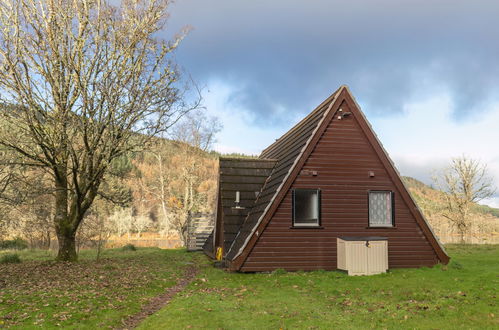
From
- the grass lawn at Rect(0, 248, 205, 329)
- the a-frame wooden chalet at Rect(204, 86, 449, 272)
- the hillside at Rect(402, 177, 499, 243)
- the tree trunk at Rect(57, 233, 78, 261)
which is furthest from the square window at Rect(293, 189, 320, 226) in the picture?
the hillside at Rect(402, 177, 499, 243)

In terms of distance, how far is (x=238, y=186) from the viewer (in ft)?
70.8

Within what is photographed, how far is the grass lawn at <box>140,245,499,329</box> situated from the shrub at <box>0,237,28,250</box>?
93.3 feet

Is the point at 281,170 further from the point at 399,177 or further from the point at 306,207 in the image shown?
the point at 399,177

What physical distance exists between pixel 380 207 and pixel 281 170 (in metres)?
5.02

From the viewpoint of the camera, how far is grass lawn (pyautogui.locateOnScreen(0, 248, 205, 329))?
10.4 m

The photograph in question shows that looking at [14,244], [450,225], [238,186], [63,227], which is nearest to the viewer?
[238,186]

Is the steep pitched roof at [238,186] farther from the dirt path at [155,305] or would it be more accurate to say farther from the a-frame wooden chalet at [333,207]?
the dirt path at [155,305]

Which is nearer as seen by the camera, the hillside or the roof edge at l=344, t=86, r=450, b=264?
the roof edge at l=344, t=86, r=450, b=264

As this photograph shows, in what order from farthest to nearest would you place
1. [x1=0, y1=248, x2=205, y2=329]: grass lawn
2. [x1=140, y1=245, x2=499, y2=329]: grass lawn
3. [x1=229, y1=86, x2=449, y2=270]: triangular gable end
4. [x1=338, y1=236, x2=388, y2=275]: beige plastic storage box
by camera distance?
[x1=229, y1=86, x2=449, y2=270]: triangular gable end → [x1=338, y1=236, x2=388, y2=275]: beige plastic storage box → [x1=0, y1=248, x2=205, y2=329]: grass lawn → [x1=140, y1=245, x2=499, y2=329]: grass lawn

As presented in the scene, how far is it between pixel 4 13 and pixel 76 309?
15.4 meters

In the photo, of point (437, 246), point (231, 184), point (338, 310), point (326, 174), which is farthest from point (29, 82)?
point (437, 246)

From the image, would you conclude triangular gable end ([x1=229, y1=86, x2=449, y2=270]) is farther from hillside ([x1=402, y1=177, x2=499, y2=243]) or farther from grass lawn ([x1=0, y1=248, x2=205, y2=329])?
hillside ([x1=402, y1=177, x2=499, y2=243])

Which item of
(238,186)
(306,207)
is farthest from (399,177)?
(238,186)

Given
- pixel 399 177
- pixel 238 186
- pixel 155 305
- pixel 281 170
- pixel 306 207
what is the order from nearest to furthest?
1. pixel 155 305
2. pixel 399 177
3. pixel 306 207
4. pixel 281 170
5. pixel 238 186
